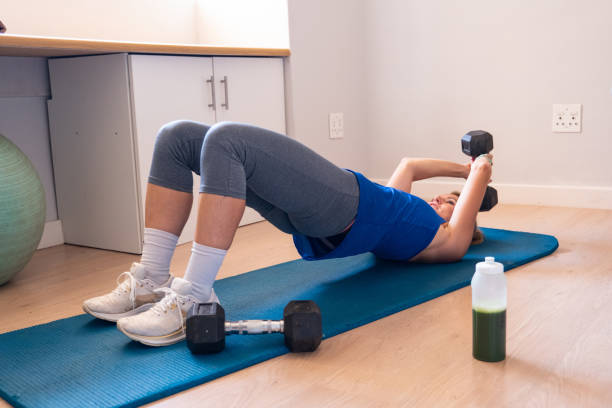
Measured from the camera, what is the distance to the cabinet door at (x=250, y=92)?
8.39ft

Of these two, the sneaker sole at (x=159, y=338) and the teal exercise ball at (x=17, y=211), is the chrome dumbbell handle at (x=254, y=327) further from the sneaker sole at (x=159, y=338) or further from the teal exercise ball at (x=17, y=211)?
the teal exercise ball at (x=17, y=211)

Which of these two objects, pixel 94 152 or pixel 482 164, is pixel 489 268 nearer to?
pixel 482 164

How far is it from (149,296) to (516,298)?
35.1 inches

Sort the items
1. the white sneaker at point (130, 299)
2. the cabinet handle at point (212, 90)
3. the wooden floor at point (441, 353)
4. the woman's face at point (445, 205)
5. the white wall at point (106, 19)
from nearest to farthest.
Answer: the wooden floor at point (441, 353) → the white sneaker at point (130, 299) → the woman's face at point (445, 205) → the white wall at point (106, 19) → the cabinet handle at point (212, 90)

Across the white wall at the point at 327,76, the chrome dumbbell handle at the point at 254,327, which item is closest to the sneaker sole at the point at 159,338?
the chrome dumbbell handle at the point at 254,327

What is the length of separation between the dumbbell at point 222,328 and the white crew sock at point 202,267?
0.04 metres

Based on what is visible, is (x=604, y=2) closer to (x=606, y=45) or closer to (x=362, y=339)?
(x=606, y=45)

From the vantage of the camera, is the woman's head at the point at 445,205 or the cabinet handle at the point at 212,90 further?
the cabinet handle at the point at 212,90

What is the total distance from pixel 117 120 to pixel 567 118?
1.84 metres

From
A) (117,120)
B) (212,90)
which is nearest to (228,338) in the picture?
(117,120)

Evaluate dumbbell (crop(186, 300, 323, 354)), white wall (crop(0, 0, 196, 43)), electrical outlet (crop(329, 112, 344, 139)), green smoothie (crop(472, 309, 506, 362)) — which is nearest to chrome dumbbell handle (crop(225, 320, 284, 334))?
dumbbell (crop(186, 300, 323, 354))

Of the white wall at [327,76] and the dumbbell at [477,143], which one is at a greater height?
the white wall at [327,76]

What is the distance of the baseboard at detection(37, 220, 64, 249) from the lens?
2461 millimetres

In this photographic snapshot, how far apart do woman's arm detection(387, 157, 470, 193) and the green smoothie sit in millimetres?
860
